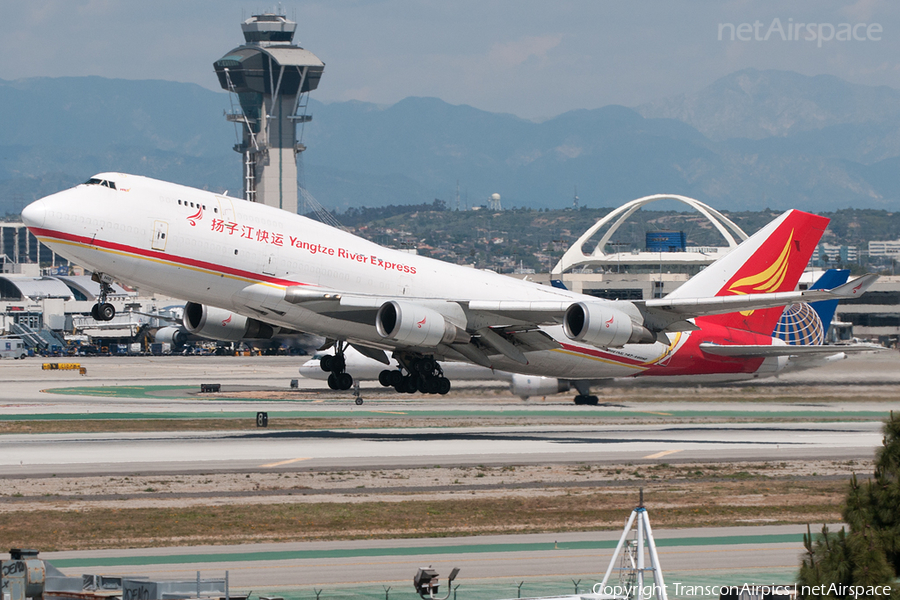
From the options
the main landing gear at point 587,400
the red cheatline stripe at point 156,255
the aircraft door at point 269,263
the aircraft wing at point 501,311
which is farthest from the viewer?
the main landing gear at point 587,400

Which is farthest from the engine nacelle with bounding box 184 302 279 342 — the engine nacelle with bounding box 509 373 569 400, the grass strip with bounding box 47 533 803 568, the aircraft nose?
the engine nacelle with bounding box 509 373 569 400

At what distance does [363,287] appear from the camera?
1697 inches

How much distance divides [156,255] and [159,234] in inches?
31.1

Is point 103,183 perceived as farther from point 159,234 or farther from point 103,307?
point 103,307

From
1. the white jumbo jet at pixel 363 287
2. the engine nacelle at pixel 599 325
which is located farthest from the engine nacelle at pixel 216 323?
the engine nacelle at pixel 599 325

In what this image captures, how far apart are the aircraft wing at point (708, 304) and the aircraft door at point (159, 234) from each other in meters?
18.8

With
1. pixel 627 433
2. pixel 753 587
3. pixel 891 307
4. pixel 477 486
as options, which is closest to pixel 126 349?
pixel 891 307

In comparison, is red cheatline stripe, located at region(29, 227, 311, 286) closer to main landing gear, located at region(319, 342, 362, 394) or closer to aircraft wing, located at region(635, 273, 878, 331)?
main landing gear, located at region(319, 342, 362, 394)

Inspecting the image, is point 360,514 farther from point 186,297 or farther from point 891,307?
point 891,307

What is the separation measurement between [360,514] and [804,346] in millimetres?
31363

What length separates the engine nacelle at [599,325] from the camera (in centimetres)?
4094

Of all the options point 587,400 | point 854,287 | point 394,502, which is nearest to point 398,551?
point 394,502

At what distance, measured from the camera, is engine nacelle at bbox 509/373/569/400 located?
64750 millimetres

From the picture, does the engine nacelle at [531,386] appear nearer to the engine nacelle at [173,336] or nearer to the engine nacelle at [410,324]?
the engine nacelle at [410,324]
